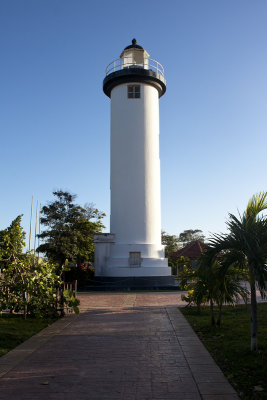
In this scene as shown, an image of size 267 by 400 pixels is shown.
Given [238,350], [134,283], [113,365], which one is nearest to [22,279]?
[113,365]

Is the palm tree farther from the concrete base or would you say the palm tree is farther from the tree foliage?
the concrete base

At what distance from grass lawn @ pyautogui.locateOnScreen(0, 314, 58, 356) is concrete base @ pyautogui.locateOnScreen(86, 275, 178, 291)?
32.8 feet

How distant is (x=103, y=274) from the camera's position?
2269cm

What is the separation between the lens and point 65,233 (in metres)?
23.3

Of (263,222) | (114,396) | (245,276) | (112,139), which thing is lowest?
(114,396)

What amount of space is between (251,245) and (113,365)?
10.2 ft

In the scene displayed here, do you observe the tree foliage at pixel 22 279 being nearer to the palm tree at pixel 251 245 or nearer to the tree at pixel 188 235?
the palm tree at pixel 251 245

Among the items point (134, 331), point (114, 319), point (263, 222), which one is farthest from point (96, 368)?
point (114, 319)

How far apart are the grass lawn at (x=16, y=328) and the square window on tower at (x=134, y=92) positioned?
1669cm

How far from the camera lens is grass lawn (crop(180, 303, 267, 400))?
5094 mm

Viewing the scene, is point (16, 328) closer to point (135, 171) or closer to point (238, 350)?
point (238, 350)

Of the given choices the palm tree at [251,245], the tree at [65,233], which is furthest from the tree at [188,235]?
the palm tree at [251,245]

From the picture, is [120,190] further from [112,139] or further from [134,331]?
[134,331]

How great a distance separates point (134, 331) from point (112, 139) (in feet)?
55.2
